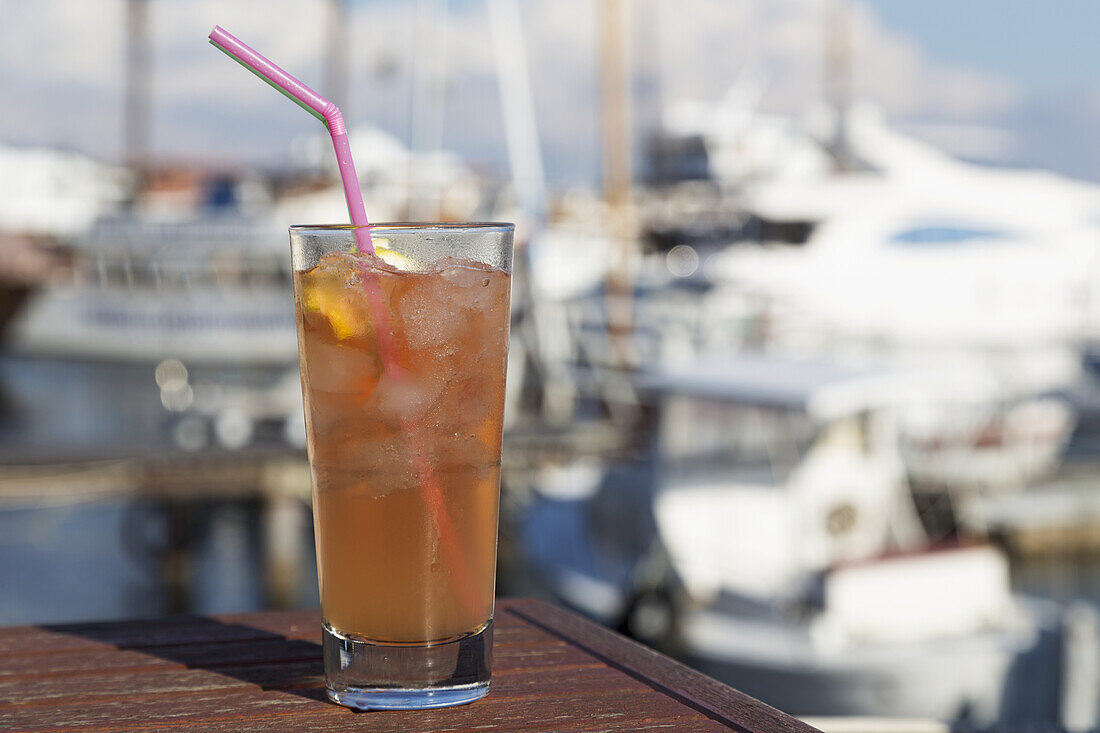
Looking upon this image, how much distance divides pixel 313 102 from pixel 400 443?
1.17 ft

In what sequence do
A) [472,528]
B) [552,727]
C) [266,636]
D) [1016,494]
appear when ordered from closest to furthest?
[552,727], [472,528], [266,636], [1016,494]

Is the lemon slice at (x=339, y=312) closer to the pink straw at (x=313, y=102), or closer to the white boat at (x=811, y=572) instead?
the pink straw at (x=313, y=102)

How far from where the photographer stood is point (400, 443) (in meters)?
1.17

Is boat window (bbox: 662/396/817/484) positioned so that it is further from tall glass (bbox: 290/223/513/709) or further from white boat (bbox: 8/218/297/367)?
white boat (bbox: 8/218/297/367)

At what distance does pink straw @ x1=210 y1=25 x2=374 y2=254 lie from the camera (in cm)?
117

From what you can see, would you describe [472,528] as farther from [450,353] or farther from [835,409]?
[835,409]

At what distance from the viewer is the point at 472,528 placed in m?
1.19

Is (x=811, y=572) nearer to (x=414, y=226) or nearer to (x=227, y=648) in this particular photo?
(x=227, y=648)

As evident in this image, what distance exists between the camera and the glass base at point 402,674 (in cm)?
113

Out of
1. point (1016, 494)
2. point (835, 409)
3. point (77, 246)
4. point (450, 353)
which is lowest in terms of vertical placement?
point (1016, 494)

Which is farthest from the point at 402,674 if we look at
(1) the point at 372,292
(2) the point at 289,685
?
(1) the point at 372,292

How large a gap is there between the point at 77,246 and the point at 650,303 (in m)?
12.3

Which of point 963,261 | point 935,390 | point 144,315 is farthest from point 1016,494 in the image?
point 144,315

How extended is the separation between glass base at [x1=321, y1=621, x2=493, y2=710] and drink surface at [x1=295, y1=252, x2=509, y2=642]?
1 centimetres
